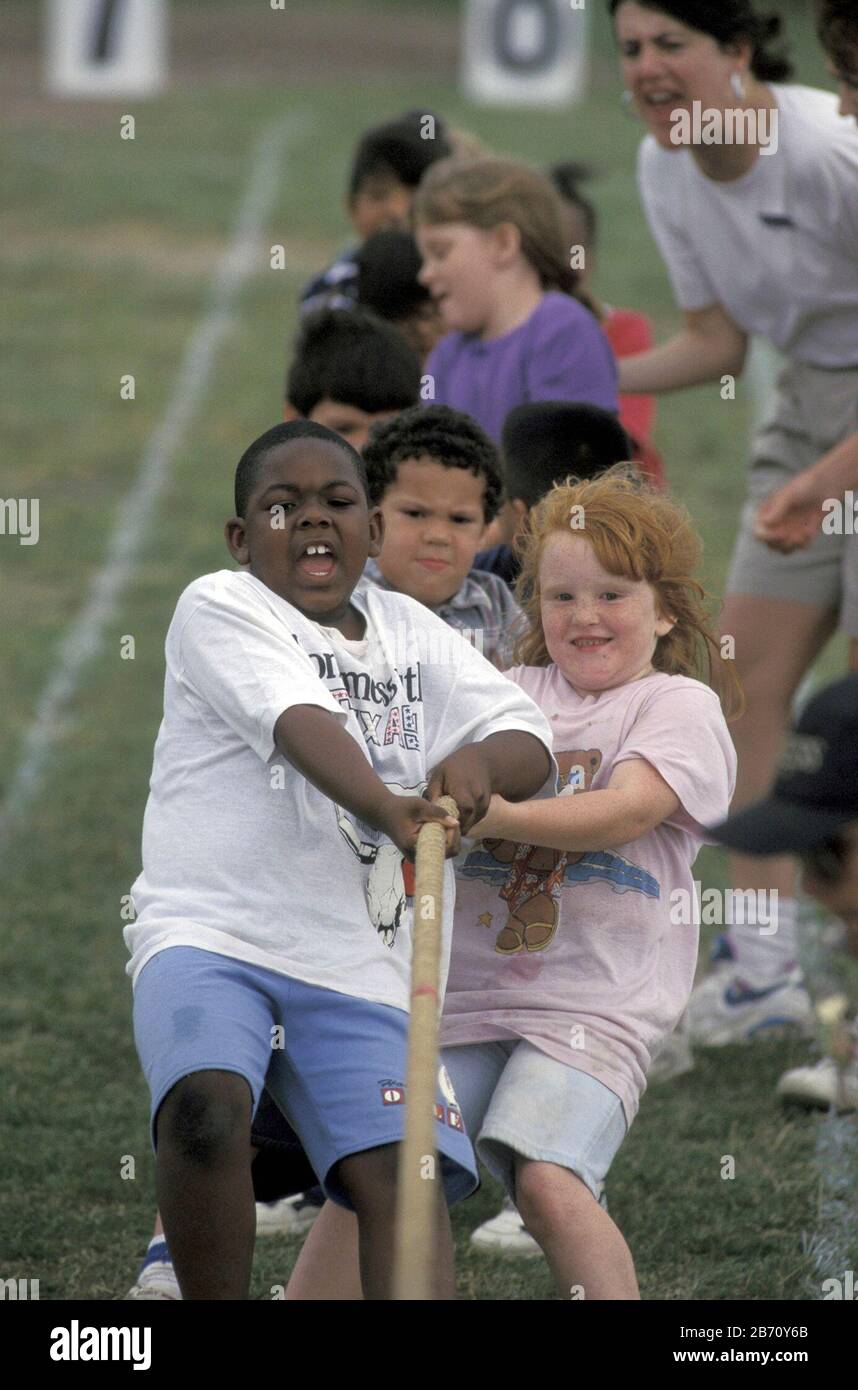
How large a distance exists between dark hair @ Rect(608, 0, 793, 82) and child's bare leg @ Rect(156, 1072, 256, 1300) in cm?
275

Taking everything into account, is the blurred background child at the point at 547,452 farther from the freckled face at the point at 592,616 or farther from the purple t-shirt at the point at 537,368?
the freckled face at the point at 592,616

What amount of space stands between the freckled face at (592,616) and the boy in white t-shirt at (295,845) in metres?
0.23

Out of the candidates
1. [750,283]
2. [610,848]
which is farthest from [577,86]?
[610,848]

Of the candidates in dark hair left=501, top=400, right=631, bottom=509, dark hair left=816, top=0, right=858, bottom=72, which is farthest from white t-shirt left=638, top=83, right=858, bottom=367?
dark hair left=501, top=400, right=631, bottom=509

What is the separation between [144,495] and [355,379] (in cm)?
747

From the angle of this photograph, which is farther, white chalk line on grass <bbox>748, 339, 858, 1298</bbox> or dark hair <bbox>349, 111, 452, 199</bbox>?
dark hair <bbox>349, 111, 452, 199</bbox>

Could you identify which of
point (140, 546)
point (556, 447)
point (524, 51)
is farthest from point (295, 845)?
point (524, 51)

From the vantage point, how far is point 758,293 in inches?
192

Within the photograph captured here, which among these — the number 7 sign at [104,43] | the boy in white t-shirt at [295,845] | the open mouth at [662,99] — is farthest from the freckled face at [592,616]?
the number 7 sign at [104,43]

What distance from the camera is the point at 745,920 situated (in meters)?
5.09

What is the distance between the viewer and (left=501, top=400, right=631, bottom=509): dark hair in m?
4.09

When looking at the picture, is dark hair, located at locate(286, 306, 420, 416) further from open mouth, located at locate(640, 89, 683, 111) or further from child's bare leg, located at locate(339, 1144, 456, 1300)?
child's bare leg, located at locate(339, 1144, 456, 1300)
